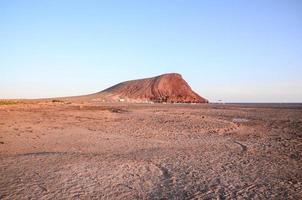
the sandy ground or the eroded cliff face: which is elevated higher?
→ the eroded cliff face

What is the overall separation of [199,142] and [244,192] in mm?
6330

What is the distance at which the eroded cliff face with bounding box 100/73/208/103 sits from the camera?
8956cm

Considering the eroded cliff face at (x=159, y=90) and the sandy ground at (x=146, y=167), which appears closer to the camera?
the sandy ground at (x=146, y=167)

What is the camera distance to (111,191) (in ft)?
21.3

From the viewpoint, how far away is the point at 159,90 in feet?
308

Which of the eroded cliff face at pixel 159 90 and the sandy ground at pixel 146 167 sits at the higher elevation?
the eroded cliff face at pixel 159 90

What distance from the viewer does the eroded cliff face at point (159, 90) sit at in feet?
294

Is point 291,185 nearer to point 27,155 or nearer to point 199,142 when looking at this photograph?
point 199,142

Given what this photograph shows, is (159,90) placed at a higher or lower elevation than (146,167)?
higher

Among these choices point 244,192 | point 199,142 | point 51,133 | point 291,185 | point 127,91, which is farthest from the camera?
point 127,91

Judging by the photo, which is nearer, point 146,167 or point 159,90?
point 146,167

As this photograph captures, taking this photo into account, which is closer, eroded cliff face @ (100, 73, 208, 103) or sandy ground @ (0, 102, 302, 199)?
sandy ground @ (0, 102, 302, 199)

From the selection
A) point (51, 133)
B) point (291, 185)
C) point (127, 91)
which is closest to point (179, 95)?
point (127, 91)

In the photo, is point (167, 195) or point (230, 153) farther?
point (230, 153)
